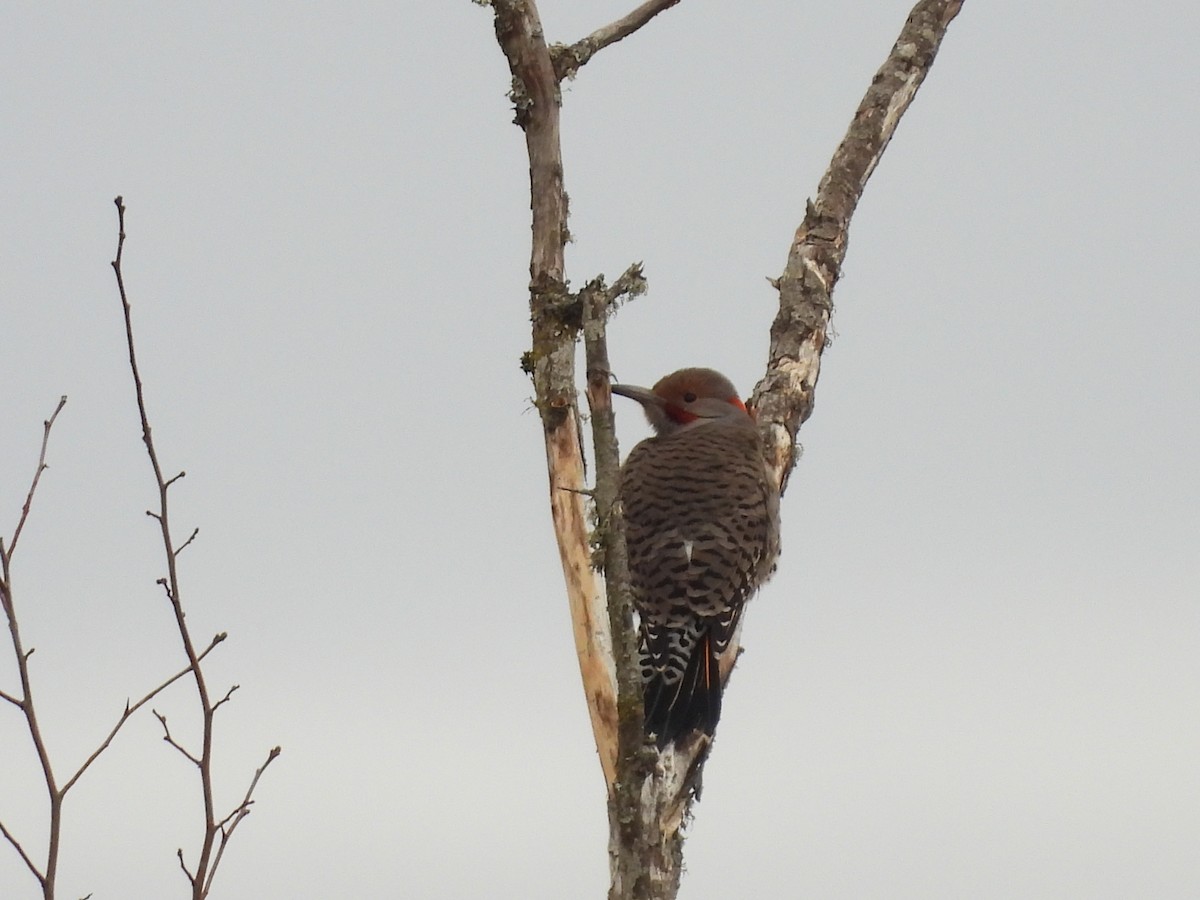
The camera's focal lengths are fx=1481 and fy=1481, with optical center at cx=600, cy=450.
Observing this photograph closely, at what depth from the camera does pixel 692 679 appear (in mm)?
5500

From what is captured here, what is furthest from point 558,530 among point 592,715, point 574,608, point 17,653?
point 17,653

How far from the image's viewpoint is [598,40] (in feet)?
17.8

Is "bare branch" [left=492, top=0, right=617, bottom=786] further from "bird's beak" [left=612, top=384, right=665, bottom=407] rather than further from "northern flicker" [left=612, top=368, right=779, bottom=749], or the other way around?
"bird's beak" [left=612, top=384, right=665, bottom=407]

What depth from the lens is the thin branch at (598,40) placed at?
5.23 metres

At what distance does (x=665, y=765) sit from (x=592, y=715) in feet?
1.31

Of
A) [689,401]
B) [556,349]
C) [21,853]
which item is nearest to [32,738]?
[21,853]

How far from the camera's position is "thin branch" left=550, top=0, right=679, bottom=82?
523 cm

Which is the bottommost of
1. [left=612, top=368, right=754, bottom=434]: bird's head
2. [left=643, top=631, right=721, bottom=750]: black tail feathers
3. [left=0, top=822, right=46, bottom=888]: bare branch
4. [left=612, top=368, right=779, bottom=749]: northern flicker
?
[left=0, top=822, right=46, bottom=888]: bare branch

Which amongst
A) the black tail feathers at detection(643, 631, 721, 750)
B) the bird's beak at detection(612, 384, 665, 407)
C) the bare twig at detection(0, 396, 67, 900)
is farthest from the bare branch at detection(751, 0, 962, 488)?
the bare twig at detection(0, 396, 67, 900)

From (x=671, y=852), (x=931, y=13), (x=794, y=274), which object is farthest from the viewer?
(x=931, y=13)

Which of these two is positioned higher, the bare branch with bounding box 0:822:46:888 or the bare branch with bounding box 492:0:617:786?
the bare branch with bounding box 492:0:617:786

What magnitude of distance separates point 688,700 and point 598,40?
2441mm

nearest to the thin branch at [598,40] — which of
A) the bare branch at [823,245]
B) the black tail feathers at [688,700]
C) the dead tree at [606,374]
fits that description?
the dead tree at [606,374]

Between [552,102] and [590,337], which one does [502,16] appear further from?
[590,337]
